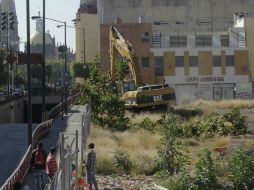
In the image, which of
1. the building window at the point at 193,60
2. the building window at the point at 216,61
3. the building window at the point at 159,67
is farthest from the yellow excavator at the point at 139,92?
the building window at the point at 216,61

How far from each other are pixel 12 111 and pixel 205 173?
45.9 meters

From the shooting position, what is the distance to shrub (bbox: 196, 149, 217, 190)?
17969mm

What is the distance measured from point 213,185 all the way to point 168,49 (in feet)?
192

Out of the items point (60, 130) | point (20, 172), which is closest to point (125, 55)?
point (60, 130)

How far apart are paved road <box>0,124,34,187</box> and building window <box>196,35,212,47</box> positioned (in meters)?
39.1

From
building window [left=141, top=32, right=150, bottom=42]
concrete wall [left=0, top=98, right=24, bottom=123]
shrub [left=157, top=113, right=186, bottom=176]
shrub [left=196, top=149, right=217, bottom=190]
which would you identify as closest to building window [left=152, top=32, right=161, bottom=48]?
building window [left=141, top=32, right=150, bottom=42]

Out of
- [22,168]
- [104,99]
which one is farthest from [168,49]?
[22,168]

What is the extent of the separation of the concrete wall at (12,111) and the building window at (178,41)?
2052 centimetres

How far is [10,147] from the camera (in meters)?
32.5

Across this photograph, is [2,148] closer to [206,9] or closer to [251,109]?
[251,109]

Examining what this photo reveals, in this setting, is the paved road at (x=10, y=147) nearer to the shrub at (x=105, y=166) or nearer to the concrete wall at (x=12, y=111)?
the shrub at (x=105, y=166)

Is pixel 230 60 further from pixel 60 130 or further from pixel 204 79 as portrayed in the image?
pixel 60 130

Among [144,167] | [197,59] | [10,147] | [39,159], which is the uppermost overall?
[197,59]

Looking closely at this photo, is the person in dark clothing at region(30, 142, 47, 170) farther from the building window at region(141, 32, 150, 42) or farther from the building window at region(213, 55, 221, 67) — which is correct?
the building window at region(213, 55, 221, 67)
